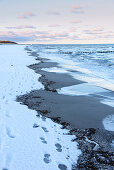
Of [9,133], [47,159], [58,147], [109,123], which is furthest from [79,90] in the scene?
[47,159]

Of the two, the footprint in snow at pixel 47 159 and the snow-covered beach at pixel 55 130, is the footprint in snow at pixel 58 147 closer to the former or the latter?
the snow-covered beach at pixel 55 130

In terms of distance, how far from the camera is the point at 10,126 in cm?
498

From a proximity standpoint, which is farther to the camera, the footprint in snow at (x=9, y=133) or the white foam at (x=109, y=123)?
the white foam at (x=109, y=123)

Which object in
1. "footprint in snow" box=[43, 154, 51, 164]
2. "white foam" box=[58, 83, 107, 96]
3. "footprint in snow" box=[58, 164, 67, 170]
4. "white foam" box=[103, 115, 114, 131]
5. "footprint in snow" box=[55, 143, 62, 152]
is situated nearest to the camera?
"footprint in snow" box=[58, 164, 67, 170]

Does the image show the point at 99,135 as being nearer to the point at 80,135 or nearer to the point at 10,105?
the point at 80,135

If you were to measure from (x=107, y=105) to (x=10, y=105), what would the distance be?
3524 millimetres

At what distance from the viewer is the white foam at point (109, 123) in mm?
5098

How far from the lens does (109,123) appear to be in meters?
5.40

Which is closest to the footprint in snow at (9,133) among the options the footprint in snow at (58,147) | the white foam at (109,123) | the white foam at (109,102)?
the footprint in snow at (58,147)

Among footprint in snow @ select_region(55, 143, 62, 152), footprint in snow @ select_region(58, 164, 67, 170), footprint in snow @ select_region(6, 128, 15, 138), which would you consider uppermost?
footprint in snow @ select_region(6, 128, 15, 138)

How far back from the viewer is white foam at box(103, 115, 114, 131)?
5098mm

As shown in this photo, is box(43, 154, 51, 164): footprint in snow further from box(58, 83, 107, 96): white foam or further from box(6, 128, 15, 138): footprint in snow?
box(58, 83, 107, 96): white foam

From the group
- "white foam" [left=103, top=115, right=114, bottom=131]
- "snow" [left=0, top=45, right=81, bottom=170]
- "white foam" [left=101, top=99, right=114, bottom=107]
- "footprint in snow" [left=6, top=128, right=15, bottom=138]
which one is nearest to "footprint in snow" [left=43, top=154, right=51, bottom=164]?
"snow" [left=0, top=45, right=81, bottom=170]

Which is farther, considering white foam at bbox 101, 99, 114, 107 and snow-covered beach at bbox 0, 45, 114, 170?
white foam at bbox 101, 99, 114, 107
